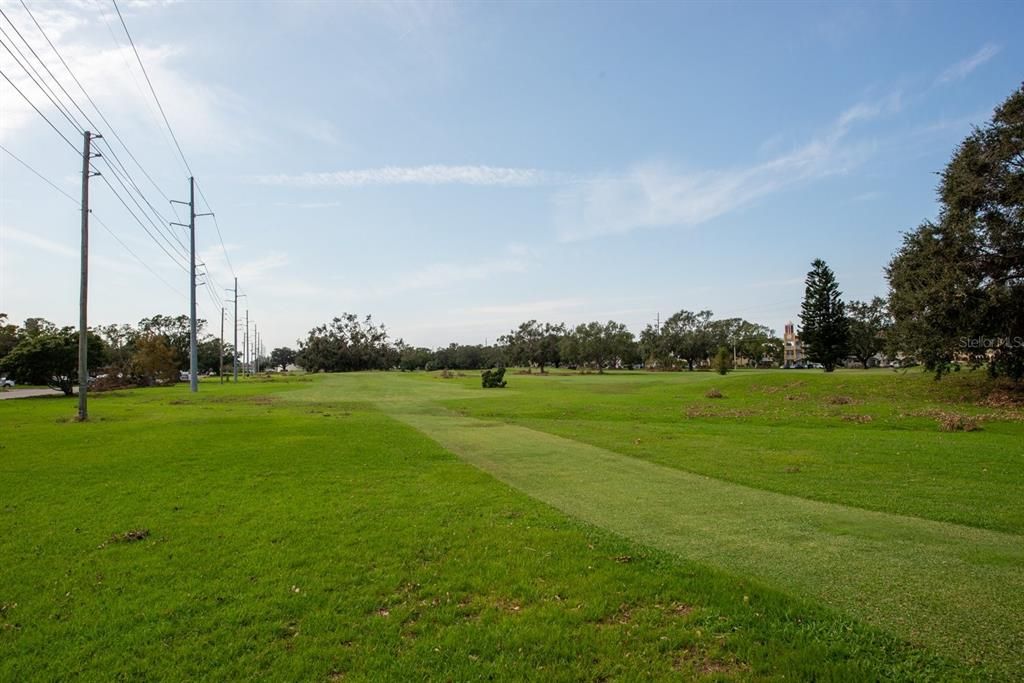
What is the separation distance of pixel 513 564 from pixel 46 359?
51452 millimetres

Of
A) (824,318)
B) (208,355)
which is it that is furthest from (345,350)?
(824,318)

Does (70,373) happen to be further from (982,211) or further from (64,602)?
(982,211)

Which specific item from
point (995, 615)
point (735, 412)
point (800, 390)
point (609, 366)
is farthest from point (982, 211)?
point (609, 366)

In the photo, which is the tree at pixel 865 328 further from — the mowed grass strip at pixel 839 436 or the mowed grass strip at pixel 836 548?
the mowed grass strip at pixel 836 548

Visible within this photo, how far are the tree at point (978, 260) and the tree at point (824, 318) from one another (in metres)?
54.2

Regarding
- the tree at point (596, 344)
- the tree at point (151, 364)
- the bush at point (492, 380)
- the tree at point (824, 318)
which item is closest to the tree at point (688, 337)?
the tree at point (596, 344)

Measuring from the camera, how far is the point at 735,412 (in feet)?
86.6

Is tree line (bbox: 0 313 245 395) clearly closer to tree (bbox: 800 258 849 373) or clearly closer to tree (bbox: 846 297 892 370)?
tree (bbox: 800 258 849 373)

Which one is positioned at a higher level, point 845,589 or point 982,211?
point 982,211

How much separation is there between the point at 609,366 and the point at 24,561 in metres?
135

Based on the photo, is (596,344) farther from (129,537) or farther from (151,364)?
(129,537)

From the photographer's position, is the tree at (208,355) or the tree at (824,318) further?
the tree at (208,355)

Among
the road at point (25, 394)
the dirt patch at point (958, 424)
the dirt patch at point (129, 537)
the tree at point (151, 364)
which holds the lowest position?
the dirt patch at point (958, 424)

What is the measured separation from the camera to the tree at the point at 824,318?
82.4 metres
